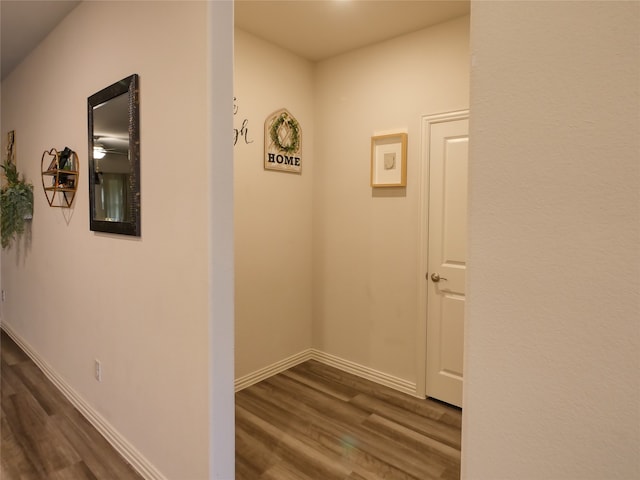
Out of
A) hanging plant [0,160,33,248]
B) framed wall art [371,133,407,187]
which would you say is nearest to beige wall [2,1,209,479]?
hanging plant [0,160,33,248]

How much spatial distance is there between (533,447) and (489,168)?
478mm

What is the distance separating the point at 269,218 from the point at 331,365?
56.2 inches

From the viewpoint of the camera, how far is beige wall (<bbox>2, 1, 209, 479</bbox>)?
1.57 meters

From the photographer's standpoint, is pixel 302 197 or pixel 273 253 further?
pixel 302 197

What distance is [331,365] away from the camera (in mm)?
3471

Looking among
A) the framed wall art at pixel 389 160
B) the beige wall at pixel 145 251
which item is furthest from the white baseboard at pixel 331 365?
the framed wall art at pixel 389 160

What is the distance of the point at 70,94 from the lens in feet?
Answer: 8.53

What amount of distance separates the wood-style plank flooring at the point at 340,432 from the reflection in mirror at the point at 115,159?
55.7 inches

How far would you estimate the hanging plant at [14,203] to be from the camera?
330 cm

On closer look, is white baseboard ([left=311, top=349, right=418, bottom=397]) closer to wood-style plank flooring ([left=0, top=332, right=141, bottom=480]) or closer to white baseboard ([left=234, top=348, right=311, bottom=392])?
white baseboard ([left=234, top=348, right=311, bottom=392])

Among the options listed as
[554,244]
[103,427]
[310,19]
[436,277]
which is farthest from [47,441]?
[310,19]

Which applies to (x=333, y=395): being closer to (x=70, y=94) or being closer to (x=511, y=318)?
(x=511, y=318)

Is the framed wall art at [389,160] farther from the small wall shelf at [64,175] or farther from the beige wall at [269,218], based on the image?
the small wall shelf at [64,175]

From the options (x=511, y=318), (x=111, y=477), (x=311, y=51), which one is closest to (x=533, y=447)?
(x=511, y=318)
